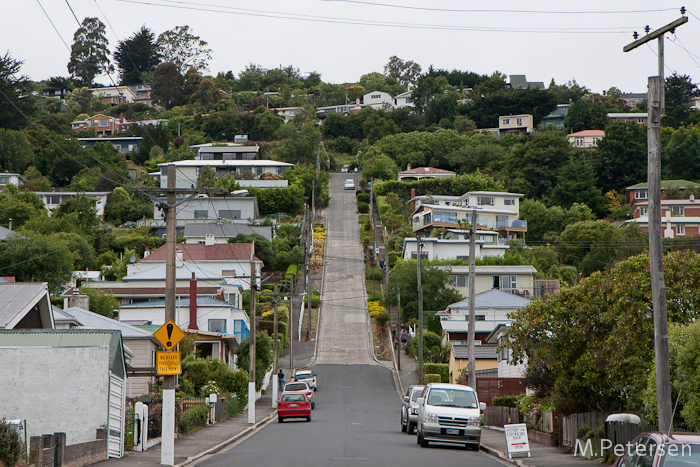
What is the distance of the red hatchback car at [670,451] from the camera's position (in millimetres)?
10805

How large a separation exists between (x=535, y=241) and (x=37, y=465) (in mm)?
83514

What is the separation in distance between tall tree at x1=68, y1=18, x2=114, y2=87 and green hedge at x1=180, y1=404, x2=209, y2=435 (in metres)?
149

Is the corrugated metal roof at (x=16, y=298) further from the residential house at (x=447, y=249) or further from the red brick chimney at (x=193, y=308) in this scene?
the residential house at (x=447, y=249)

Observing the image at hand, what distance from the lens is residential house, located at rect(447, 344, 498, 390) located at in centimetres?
4734

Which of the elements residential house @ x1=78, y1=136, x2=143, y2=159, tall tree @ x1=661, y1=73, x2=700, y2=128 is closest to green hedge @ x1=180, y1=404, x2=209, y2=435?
residential house @ x1=78, y1=136, x2=143, y2=159

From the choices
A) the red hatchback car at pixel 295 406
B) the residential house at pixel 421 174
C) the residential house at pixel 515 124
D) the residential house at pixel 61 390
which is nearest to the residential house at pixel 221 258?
the red hatchback car at pixel 295 406

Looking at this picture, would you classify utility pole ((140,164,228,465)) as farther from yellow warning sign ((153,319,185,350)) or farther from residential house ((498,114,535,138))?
residential house ((498,114,535,138))

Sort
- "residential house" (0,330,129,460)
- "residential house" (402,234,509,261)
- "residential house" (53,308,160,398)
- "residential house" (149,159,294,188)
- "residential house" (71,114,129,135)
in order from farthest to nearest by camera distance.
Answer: "residential house" (71,114,129,135), "residential house" (149,159,294,188), "residential house" (402,234,509,261), "residential house" (53,308,160,398), "residential house" (0,330,129,460)

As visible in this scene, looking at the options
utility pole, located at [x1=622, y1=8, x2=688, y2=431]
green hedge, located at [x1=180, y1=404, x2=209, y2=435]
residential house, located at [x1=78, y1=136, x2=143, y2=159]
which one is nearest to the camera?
A: utility pole, located at [x1=622, y1=8, x2=688, y2=431]

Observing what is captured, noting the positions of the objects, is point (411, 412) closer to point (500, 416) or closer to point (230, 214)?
point (500, 416)

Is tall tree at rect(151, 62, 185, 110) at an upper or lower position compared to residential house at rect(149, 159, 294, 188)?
upper

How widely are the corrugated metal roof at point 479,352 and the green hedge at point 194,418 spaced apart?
64.4 feet

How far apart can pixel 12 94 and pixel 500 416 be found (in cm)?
9075

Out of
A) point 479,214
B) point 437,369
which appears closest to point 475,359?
point 437,369
